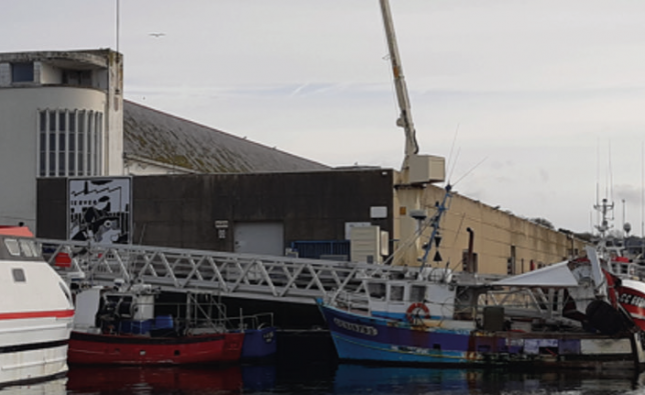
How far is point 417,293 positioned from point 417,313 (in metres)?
0.75

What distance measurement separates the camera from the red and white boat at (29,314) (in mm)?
29016

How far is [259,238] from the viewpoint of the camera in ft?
157

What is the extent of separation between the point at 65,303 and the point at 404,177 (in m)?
18.9

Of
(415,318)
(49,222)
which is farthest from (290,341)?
(49,222)

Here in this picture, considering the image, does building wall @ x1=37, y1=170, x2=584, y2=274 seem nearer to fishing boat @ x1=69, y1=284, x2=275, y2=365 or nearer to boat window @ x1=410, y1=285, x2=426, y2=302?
boat window @ x1=410, y1=285, x2=426, y2=302

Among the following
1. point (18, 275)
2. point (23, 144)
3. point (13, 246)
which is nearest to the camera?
point (18, 275)

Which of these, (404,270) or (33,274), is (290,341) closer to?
(404,270)

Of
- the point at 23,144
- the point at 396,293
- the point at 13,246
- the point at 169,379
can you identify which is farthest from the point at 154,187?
the point at 13,246

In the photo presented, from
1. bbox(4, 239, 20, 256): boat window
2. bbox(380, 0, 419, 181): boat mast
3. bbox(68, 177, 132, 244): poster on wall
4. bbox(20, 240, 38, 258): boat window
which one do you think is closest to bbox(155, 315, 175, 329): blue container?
bbox(20, 240, 38, 258): boat window

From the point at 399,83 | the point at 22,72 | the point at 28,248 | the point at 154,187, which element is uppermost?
the point at 22,72

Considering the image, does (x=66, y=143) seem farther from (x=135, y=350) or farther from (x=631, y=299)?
(x=631, y=299)

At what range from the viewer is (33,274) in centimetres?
3112

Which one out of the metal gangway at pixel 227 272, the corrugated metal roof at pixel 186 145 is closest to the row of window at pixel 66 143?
the corrugated metal roof at pixel 186 145

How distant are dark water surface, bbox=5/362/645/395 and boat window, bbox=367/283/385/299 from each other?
2766 millimetres
